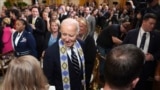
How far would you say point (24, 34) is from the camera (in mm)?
5246

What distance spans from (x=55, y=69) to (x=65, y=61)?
0.41ft

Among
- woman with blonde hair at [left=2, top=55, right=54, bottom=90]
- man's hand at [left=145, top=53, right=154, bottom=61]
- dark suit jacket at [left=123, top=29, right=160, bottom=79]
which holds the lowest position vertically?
man's hand at [left=145, top=53, right=154, bottom=61]

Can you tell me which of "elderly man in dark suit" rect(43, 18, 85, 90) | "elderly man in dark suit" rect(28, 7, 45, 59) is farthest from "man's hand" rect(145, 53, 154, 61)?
"elderly man in dark suit" rect(28, 7, 45, 59)

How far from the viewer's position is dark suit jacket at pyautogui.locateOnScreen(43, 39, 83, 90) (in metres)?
2.73

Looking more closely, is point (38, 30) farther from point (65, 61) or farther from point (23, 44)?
point (65, 61)

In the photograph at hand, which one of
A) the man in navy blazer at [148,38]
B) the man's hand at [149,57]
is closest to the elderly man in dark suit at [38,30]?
the man in navy blazer at [148,38]

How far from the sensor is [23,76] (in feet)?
5.79

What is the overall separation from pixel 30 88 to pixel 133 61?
0.63m

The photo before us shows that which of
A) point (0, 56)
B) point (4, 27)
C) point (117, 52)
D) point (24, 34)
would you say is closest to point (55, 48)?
point (117, 52)

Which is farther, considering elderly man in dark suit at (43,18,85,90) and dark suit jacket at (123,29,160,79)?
dark suit jacket at (123,29,160,79)

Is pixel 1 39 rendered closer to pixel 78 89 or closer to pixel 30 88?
pixel 78 89

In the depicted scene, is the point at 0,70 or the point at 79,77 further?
the point at 0,70

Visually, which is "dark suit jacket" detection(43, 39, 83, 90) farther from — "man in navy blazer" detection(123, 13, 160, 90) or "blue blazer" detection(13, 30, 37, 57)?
"blue blazer" detection(13, 30, 37, 57)

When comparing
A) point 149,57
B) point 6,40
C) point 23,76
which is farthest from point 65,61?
point 6,40
